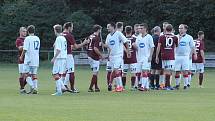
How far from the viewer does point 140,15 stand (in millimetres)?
53812

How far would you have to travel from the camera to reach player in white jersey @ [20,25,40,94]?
72.7 feet

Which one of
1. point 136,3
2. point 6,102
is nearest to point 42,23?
point 136,3

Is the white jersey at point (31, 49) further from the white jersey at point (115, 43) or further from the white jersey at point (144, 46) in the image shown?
the white jersey at point (144, 46)

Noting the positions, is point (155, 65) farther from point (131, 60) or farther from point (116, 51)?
point (116, 51)

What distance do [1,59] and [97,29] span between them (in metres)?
28.5

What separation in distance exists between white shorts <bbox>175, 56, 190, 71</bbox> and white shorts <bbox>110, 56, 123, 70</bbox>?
284 centimetres

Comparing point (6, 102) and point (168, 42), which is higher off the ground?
point (168, 42)

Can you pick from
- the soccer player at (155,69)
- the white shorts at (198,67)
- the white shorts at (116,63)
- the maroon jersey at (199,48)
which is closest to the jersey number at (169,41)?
the soccer player at (155,69)

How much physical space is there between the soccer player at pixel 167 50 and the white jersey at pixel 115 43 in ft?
4.98

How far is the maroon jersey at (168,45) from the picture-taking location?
24000mm

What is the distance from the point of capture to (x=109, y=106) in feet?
56.1

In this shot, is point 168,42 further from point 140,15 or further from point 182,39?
point 140,15

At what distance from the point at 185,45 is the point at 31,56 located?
6038mm

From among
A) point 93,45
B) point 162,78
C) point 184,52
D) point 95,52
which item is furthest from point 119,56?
point 184,52
